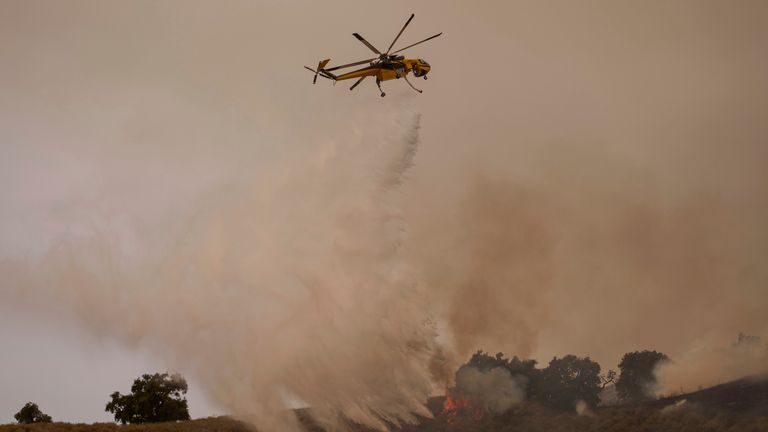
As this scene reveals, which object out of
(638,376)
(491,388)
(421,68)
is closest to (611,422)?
(491,388)

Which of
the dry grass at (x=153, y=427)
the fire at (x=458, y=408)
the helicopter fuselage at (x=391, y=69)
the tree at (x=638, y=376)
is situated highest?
the helicopter fuselage at (x=391, y=69)

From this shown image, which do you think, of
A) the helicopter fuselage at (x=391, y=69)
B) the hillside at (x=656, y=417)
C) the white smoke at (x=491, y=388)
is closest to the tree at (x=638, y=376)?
the hillside at (x=656, y=417)

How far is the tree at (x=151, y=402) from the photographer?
6975 cm

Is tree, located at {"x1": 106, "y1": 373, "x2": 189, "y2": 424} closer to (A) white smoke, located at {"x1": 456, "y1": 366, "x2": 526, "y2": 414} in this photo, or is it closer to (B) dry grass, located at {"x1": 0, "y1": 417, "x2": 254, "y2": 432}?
(B) dry grass, located at {"x1": 0, "y1": 417, "x2": 254, "y2": 432}

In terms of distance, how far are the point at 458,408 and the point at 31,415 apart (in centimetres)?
5758

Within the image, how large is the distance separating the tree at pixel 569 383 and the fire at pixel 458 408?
13.4 meters

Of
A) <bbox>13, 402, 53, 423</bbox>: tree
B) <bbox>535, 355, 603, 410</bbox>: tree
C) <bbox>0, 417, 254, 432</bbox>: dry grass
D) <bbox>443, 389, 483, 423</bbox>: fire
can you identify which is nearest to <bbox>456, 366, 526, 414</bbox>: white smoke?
<bbox>443, 389, 483, 423</bbox>: fire

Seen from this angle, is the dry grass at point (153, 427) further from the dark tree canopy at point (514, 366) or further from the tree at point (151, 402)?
the dark tree canopy at point (514, 366)

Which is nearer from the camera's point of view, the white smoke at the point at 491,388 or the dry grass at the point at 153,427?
the dry grass at the point at 153,427

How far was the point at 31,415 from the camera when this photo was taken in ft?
234

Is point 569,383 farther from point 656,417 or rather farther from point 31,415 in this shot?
point 31,415

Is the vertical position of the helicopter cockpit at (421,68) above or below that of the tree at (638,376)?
above

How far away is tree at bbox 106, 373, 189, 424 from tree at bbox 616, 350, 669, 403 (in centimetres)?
7852

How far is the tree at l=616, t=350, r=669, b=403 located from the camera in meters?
117
